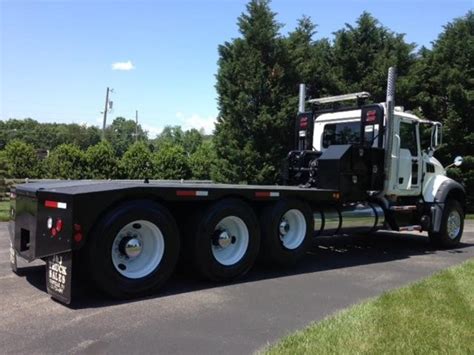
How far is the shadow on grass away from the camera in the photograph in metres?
6.18

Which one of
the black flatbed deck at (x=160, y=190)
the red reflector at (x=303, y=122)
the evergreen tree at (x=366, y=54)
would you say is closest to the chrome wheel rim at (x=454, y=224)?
the red reflector at (x=303, y=122)

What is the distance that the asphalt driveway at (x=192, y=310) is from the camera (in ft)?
14.9

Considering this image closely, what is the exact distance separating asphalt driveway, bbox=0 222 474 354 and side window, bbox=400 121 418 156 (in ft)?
8.18

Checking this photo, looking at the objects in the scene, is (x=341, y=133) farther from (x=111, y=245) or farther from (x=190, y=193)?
(x=111, y=245)

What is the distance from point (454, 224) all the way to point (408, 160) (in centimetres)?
197

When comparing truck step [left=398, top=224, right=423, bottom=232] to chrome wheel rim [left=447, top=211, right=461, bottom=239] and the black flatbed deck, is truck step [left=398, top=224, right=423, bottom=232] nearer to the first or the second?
chrome wheel rim [left=447, top=211, right=461, bottom=239]

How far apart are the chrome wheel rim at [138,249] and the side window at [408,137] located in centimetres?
572

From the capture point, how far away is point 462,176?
2047cm

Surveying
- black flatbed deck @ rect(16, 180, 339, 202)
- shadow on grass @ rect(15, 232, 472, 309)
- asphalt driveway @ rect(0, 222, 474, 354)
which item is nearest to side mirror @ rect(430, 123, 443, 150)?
shadow on grass @ rect(15, 232, 472, 309)

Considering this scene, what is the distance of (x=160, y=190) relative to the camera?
6.27 meters

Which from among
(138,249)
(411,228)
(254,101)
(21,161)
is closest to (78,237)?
(138,249)

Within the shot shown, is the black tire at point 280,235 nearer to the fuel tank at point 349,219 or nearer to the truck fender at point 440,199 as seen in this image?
the fuel tank at point 349,219

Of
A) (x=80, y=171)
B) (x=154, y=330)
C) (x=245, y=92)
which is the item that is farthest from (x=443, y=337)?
(x=80, y=171)

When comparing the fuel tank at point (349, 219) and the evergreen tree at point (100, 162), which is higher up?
the evergreen tree at point (100, 162)
